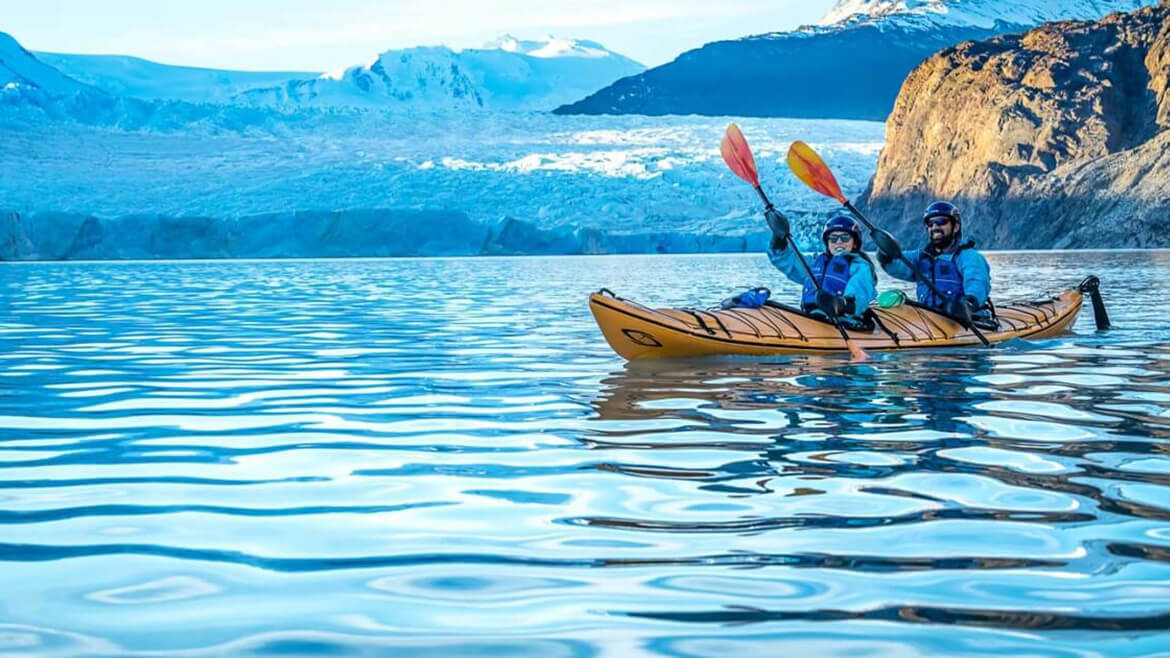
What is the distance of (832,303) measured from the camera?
31.9ft

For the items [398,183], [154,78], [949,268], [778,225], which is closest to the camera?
[778,225]

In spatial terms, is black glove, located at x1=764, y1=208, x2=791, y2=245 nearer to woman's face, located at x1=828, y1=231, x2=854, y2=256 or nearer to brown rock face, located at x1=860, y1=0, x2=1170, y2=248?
woman's face, located at x1=828, y1=231, x2=854, y2=256

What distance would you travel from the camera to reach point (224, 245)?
171 feet

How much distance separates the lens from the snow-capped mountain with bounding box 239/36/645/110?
344 ft

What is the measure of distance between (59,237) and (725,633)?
5061cm

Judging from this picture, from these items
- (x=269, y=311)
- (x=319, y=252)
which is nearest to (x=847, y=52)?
(x=319, y=252)

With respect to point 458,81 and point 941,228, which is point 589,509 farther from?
point 458,81

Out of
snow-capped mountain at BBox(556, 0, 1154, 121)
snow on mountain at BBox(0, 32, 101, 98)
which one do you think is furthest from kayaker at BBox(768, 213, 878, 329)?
snow-capped mountain at BBox(556, 0, 1154, 121)

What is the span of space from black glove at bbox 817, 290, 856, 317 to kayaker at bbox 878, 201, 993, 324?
0.92 metres

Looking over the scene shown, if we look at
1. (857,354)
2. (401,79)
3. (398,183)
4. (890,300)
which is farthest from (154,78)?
(857,354)

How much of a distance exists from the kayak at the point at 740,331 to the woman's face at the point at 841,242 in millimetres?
516

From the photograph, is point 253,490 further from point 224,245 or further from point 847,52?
point 847,52

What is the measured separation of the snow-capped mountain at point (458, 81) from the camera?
344ft

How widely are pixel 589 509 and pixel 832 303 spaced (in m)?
5.69
